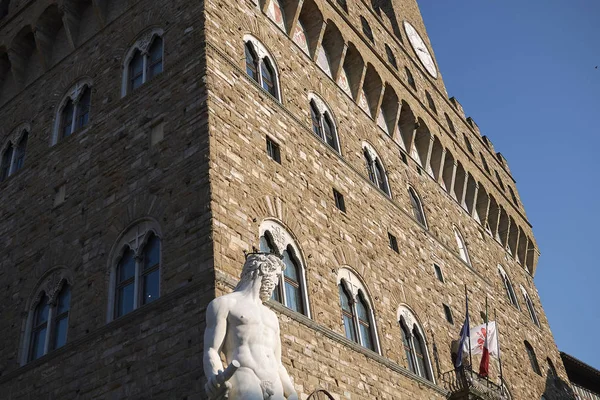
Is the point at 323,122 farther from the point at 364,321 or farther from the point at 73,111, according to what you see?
the point at 73,111

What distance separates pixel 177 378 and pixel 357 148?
7.72 metres

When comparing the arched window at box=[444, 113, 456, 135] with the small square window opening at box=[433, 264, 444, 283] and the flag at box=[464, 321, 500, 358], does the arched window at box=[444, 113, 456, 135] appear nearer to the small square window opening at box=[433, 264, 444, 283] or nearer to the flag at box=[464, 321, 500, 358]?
the small square window opening at box=[433, 264, 444, 283]

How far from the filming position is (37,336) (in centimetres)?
1006

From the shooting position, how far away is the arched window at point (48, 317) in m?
9.71

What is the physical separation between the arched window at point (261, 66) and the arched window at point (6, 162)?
17.8 ft

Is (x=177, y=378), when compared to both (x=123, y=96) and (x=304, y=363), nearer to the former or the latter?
(x=304, y=363)

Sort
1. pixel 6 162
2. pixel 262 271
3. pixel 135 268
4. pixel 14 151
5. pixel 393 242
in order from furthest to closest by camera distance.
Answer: pixel 393 242 < pixel 6 162 < pixel 14 151 < pixel 135 268 < pixel 262 271

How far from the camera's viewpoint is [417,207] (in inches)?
636

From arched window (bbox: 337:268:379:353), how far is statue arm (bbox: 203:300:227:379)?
211 inches

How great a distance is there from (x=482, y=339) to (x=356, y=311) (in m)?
4.21

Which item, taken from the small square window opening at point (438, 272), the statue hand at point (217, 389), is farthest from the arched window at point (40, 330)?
the small square window opening at point (438, 272)

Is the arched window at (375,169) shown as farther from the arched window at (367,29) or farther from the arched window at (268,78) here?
the arched window at (367,29)

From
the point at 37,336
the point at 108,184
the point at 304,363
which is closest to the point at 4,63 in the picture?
the point at 108,184

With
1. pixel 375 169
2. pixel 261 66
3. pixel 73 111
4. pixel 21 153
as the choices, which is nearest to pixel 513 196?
pixel 375 169
